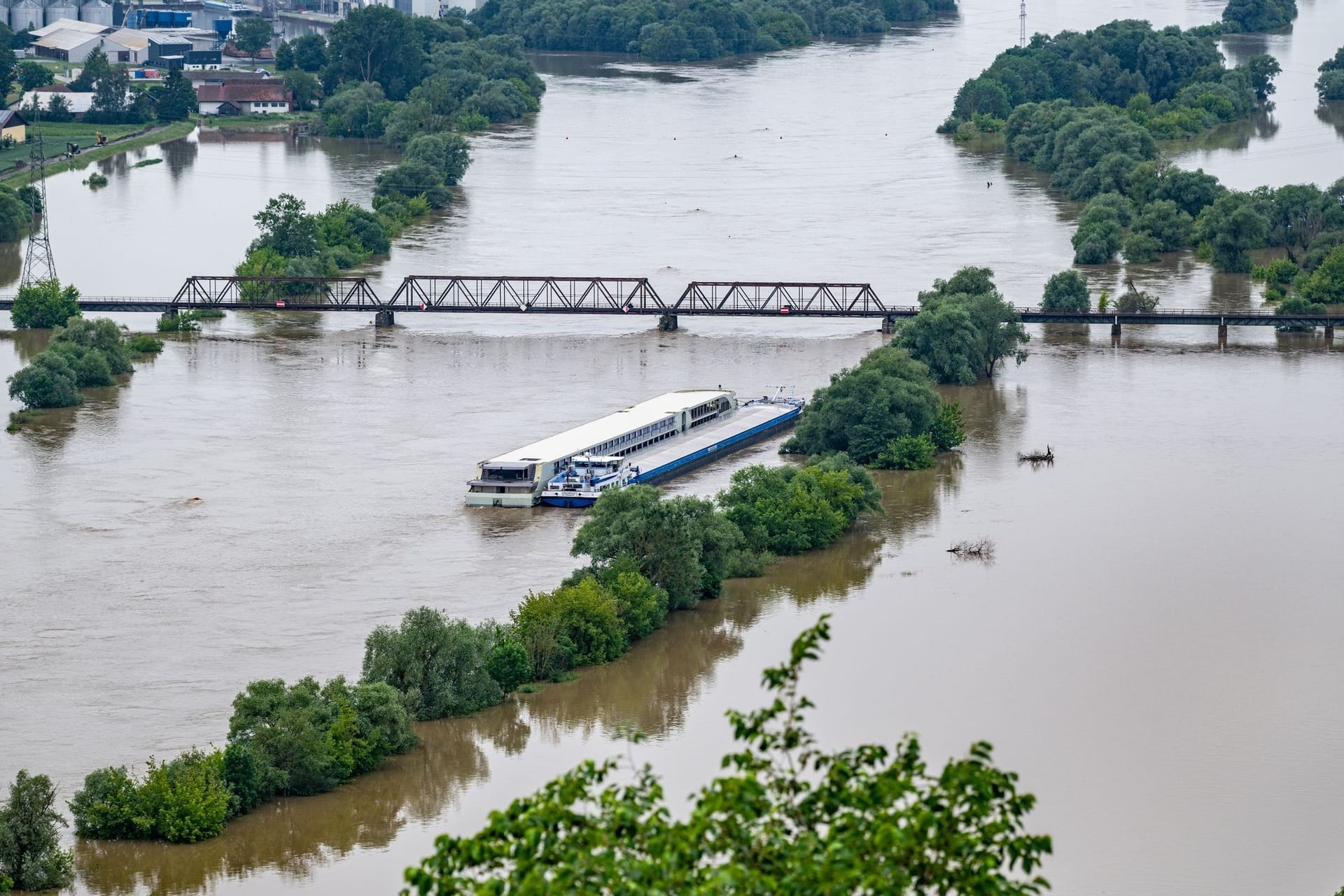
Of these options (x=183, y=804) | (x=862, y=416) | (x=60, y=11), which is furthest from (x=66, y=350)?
(x=60, y=11)

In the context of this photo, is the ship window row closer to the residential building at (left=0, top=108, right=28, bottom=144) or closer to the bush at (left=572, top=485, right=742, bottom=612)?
the bush at (left=572, top=485, right=742, bottom=612)

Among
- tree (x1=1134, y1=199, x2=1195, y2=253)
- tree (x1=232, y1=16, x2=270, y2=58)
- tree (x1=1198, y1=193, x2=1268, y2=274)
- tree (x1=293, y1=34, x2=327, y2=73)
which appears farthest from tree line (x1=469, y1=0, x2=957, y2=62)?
tree (x1=1198, y1=193, x2=1268, y2=274)

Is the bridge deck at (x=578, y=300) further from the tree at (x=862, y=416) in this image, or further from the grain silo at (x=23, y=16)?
the grain silo at (x=23, y=16)

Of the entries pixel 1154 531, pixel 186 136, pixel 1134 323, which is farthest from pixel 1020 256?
pixel 186 136

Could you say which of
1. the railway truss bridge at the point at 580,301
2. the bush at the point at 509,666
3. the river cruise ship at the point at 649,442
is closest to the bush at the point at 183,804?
the bush at the point at 509,666

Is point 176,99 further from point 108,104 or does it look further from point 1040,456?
point 1040,456
